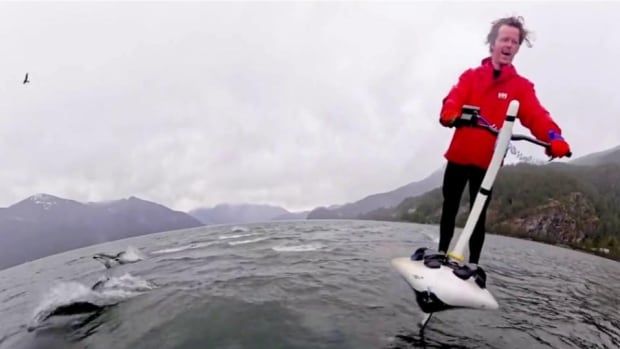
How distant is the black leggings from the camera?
20.5 feet

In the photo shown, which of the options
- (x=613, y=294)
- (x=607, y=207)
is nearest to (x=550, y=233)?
(x=607, y=207)

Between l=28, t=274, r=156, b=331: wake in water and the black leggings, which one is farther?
l=28, t=274, r=156, b=331: wake in water

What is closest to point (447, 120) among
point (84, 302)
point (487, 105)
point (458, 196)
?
point (487, 105)

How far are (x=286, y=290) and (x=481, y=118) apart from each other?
6911 mm

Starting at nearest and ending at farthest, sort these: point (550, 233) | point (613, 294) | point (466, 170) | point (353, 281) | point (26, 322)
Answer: point (466, 170), point (26, 322), point (353, 281), point (613, 294), point (550, 233)

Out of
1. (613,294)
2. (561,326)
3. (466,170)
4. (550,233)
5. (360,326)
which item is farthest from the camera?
(550,233)

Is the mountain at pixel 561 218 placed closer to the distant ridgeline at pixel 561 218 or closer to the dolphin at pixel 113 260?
the distant ridgeline at pixel 561 218

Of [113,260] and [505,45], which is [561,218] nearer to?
[113,260]

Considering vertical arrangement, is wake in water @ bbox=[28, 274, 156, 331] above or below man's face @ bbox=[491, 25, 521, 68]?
below

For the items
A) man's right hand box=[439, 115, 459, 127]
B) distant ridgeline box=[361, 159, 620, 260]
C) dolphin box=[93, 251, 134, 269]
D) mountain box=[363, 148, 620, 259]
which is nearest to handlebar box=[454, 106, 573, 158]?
man's right hand box=[439, 115, 459, 127]

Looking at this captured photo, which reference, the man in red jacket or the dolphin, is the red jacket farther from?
the dolphin

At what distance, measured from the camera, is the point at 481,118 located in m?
5.80

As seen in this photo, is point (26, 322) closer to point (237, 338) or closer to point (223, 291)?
point (223, 291)

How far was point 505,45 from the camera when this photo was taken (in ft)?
19.2
